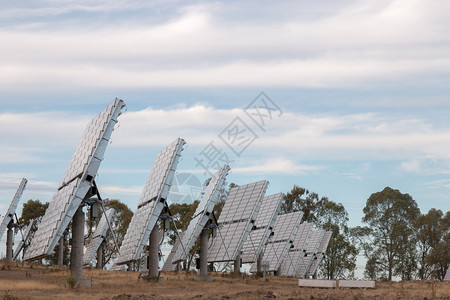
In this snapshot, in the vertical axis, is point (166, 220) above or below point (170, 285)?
above

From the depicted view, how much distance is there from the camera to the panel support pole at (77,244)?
33.4m

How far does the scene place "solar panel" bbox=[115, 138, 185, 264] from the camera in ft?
123

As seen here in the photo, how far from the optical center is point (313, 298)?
91.2 ft

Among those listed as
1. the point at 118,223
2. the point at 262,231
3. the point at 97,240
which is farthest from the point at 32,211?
the point at 262,231

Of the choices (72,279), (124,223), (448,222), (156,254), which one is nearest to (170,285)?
(156,254)

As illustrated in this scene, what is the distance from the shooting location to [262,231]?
195 feet

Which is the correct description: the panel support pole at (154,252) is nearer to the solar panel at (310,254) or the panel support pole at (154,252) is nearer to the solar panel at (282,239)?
the solar panel at (282,239)

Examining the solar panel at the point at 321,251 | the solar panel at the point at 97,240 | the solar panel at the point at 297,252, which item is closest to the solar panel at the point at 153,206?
the solar panel at the point at 97,240

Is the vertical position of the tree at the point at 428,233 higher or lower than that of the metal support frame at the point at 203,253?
higher

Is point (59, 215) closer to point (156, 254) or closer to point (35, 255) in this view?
point (35, 255)

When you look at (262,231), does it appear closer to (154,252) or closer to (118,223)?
(154,252)

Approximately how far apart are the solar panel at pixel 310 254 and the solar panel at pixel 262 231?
24.4 m

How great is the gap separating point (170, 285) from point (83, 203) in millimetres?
8569

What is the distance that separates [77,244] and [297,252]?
55319 mm
